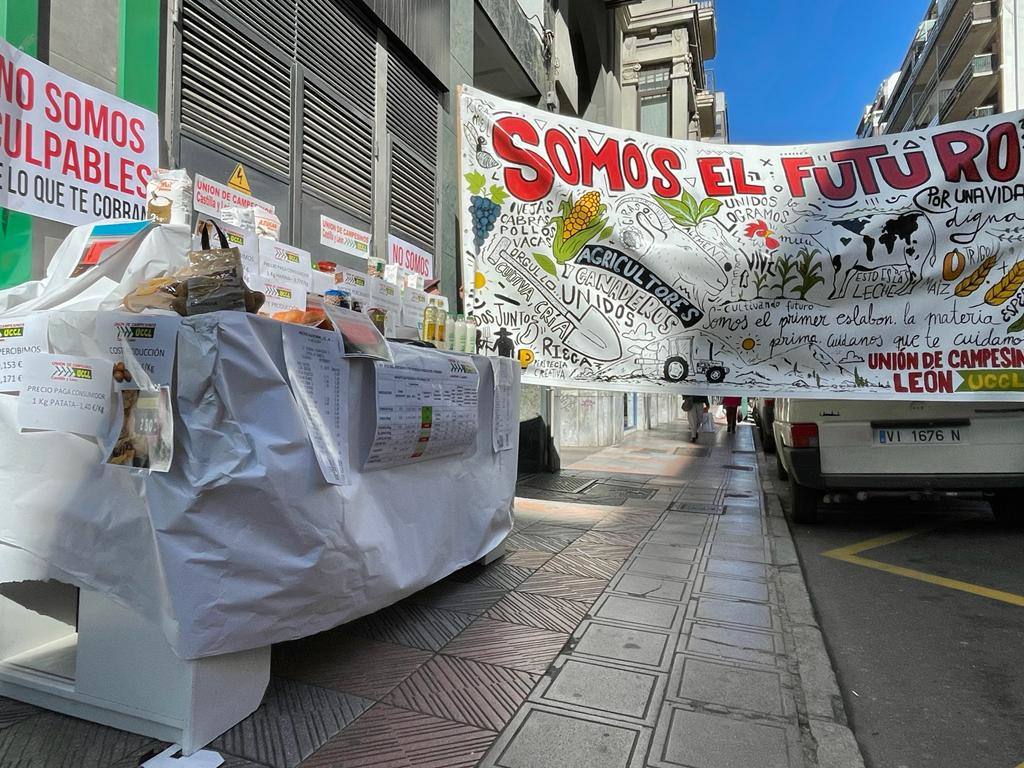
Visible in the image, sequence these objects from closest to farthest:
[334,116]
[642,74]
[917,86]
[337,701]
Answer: [337,701] → [334,116] → [642,74] → [917,86]

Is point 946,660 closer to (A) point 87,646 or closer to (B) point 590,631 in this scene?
(B) point 590,631

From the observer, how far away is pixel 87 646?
220 cm

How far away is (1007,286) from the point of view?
15.4 ft

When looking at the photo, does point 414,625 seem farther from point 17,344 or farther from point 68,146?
point 68,146

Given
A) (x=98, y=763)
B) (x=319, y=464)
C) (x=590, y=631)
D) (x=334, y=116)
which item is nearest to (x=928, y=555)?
(x=590, y=631)

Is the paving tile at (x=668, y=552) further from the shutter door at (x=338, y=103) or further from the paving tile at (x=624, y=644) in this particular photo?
the shutter door at (x=338, y=103)

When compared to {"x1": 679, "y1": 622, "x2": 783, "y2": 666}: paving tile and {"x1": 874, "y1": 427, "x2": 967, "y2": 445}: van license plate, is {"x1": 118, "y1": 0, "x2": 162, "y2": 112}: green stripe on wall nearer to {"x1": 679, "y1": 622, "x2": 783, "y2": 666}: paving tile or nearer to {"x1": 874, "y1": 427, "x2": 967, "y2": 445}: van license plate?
{"x1": 679, "y1": 622, "x2": 783, "y2": 666}: paving tile

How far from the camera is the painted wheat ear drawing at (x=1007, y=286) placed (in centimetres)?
466

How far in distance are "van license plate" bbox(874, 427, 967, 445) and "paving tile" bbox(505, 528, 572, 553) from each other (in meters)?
2.72

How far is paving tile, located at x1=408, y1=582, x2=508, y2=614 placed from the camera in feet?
11.8

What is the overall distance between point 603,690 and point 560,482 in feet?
18.9

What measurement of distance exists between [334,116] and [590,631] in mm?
4862

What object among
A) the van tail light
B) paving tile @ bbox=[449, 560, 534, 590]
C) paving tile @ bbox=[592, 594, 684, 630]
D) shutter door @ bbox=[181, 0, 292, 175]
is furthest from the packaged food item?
the van tail light

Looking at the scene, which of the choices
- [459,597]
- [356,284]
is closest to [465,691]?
[459,597]
